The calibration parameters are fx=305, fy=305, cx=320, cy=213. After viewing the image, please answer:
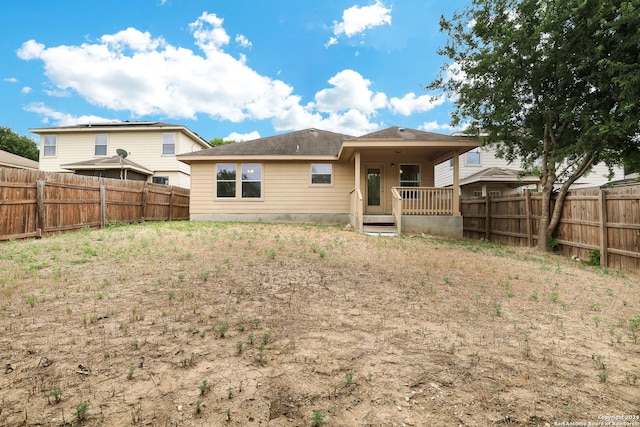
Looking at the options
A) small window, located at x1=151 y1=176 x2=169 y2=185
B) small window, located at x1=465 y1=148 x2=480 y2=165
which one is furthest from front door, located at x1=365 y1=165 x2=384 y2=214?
small window, located at x1=151 y1=176 x2=169 y2=185

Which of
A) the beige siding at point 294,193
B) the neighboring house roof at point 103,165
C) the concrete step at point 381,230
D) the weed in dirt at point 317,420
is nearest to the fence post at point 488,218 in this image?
the concrete step at point 381,230

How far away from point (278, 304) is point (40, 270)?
432 cm

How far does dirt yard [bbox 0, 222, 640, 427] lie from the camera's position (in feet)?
6.18

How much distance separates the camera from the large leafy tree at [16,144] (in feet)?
114

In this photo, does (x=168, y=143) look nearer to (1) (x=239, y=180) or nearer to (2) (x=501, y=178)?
(1) (x=239, y=180)

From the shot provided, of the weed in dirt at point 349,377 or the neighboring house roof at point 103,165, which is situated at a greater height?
the neighboring house roof at point 103,165

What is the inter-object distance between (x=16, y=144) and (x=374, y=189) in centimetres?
4469

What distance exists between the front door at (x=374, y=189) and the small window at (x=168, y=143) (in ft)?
42.1

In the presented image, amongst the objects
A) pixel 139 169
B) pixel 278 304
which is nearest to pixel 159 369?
pixel 278 304

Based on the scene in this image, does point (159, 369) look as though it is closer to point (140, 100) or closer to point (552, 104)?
point (552, 104)

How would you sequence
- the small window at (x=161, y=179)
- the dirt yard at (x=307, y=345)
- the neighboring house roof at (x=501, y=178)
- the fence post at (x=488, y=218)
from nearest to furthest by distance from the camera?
1. the dirt yard at (x=307, y=345)
2. the fence post at (x=488, y=218)
3. the neighboring house roof at (x=501, y=178)
4. the small window at (x=161, y=179)

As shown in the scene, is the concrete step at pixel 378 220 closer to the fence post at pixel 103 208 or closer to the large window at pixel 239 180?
the large window at pixel 239 180

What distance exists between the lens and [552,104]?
28.2 ft

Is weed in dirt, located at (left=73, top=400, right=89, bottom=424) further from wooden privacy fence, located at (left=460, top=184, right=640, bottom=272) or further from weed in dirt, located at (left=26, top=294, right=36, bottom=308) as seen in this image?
wooden privacy fence, located at (left=460, top=184, right=640, bottom=272)
